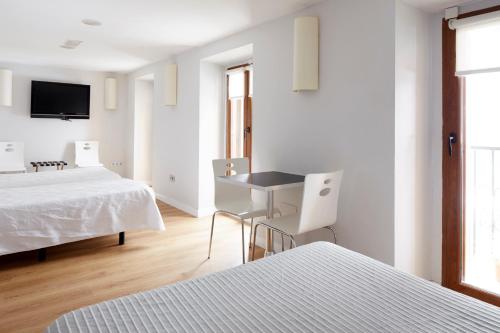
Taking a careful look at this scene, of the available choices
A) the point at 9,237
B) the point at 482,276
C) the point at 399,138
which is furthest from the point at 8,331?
the point at 482,276

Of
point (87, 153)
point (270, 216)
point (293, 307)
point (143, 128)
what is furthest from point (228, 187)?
point (87, 153)

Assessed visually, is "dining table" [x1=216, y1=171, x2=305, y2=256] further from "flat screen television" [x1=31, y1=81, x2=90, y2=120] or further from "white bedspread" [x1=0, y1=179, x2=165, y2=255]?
"flat screen television" [x1=31, y1=81, x2=90, y2=120]

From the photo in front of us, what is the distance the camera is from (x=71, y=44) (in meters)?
4.34

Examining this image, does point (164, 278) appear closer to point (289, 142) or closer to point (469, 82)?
point (289, 142)

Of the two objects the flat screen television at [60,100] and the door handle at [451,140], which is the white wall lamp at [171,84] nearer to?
the flat screen television at [60,100]

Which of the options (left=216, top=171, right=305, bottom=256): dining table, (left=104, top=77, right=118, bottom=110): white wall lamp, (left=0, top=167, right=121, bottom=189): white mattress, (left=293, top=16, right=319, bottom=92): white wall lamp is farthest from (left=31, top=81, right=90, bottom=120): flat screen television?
(left=293, top=16, right=319, bottom=92): white wall lamp

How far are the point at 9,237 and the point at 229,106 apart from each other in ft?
9.69

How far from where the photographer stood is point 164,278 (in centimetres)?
261

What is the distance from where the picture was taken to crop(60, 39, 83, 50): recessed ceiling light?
420 cm

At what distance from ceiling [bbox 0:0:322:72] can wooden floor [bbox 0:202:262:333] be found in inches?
89.3

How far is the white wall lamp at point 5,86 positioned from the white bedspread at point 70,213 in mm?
2947

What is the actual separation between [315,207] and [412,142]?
2.94 ft

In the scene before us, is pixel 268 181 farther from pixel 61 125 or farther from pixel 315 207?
pixel 61 125

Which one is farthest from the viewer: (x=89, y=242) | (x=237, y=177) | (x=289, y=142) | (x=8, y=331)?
(x=89, y=242)
